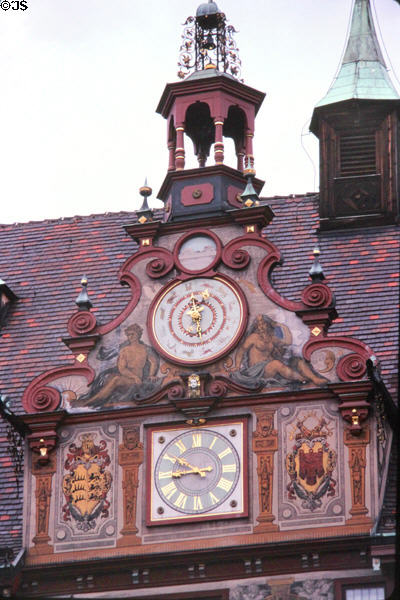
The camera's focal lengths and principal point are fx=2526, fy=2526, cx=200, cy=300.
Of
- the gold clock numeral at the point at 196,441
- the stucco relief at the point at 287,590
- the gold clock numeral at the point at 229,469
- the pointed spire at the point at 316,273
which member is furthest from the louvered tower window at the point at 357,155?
the stucco relief at the point at 287,590

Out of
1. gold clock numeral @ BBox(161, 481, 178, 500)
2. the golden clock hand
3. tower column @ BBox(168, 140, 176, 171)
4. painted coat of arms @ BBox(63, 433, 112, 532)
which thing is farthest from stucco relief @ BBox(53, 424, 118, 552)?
tower column @ BBox(168, 140, 176, 171)

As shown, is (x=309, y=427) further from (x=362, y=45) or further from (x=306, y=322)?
(x=362, y=45)

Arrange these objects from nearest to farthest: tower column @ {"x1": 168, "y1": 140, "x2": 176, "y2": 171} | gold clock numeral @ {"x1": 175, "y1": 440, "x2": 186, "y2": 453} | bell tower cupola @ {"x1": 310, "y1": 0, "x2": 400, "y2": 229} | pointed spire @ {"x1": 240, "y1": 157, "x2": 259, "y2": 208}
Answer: gold clock numeral @ {"x1": 175, "y1": 440, "x2": 186, "y2": 453} → pointed spire @ {"x1": 240, "y1": 157, "x2": 259, "y2": 208} → tower column @ {"x1": 168, "y1": 140, "x2": 176, "y2": 171} → bell tower cupola @ {"x1": 310, "y1": 0, "x2": 400, "y2": 229}

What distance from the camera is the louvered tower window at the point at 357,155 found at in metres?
41.3

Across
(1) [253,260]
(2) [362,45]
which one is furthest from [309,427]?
(2) [362,45]

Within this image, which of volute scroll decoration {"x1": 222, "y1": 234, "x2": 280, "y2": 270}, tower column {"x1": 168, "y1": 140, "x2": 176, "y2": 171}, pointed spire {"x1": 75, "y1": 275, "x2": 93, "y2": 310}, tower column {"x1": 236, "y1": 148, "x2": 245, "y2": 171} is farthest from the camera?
tower column {"x1": 236, "y1": 148, "x2": 245, "y2": 171}

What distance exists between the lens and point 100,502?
35188 millimetres

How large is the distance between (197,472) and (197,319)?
2.47 meters

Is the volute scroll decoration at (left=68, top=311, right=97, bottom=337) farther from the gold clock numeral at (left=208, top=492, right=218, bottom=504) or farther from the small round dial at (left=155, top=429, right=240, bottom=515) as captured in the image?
the gold clock numeral at (left=208, top=492, right=218, bottom=504)

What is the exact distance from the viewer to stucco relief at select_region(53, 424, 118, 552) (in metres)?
35.0

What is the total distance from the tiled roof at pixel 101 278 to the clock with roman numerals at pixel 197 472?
214 cm

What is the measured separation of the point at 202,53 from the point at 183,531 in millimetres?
9537

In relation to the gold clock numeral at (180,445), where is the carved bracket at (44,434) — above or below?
above

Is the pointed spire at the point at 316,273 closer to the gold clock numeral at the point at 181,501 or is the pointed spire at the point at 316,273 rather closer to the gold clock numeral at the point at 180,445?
the gold clock numeral at the point at 180,445
